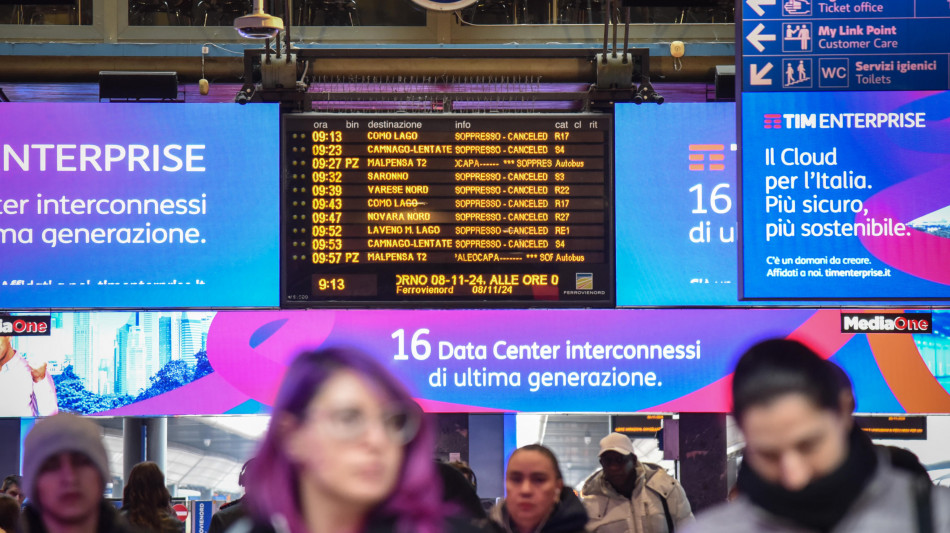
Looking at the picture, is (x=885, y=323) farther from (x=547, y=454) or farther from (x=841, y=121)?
(x=547, y=454)

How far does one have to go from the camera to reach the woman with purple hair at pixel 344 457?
5.20 ft

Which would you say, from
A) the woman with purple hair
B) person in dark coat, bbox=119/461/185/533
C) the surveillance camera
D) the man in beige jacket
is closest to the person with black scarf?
the woman with purple hair

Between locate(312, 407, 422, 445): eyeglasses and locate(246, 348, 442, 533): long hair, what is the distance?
2 cm

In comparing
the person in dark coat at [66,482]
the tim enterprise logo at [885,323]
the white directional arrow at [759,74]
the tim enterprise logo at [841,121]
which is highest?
the white directional arrow at [759,74]

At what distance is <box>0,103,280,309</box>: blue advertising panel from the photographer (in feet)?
Answer: 23.1

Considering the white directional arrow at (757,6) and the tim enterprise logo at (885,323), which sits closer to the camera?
the white directional arrow at (757,6)

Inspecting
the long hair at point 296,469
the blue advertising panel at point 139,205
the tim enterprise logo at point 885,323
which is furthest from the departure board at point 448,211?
the long hair at point 296,469

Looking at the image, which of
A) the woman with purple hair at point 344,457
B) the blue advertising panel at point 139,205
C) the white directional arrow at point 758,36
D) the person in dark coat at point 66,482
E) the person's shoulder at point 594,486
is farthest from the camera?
the blue advertising panel at point 139,205

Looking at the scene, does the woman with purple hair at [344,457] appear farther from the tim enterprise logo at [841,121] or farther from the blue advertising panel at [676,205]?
the blue advertising panel at [676,205]

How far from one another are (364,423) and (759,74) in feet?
15.8

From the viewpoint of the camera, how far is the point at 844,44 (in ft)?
19.6

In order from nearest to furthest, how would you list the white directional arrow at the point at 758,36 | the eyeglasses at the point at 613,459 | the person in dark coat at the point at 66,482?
the person in dark coat at the point at 66,482 < the white directional arrow at the point at 758,36 < the eyeglasses at the point at 613,459

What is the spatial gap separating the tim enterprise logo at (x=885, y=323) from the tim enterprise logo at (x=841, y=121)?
1279mm

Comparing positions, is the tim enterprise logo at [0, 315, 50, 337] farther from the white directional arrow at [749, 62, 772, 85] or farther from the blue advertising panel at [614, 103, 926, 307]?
the white directional arrow at [749, 62, 772, 85]
